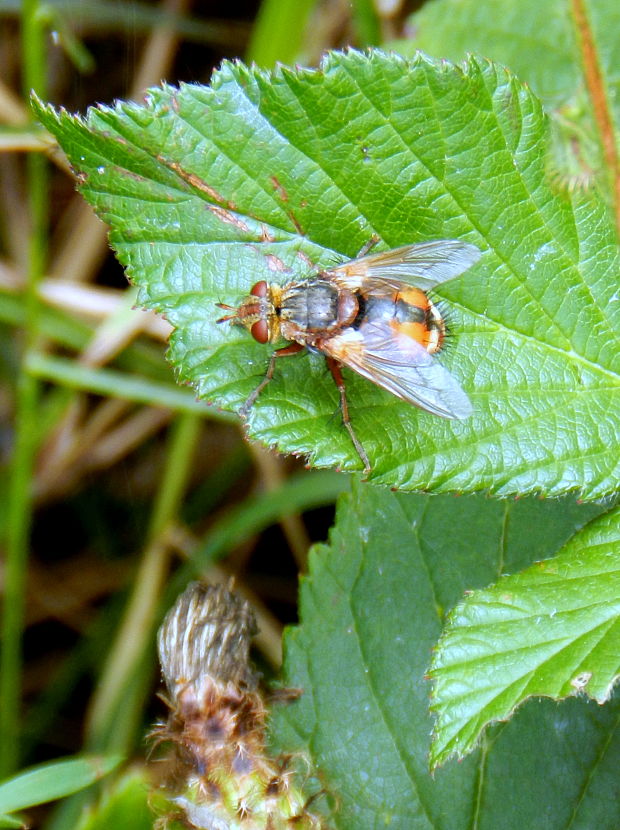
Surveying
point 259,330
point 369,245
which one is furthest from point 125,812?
point 369,245

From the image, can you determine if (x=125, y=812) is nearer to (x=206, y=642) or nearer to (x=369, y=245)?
(x=206, y=642)

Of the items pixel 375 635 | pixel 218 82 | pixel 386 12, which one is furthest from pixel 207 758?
pixel 386 12

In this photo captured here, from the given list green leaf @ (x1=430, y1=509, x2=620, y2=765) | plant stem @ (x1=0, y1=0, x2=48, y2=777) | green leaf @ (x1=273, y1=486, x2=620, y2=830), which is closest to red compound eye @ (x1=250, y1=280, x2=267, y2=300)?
green leaf @ (x1=273, y1=486, x2=620, y2=830)

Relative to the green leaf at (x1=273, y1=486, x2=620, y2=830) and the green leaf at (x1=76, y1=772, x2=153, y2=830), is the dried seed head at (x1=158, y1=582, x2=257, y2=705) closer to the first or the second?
the green leaf at (x1=273, y1=486, x2=620, y2=830)

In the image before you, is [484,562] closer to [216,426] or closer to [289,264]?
[289,264]

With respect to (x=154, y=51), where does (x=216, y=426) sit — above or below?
below

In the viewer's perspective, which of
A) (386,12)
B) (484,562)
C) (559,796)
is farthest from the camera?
(386,12)
